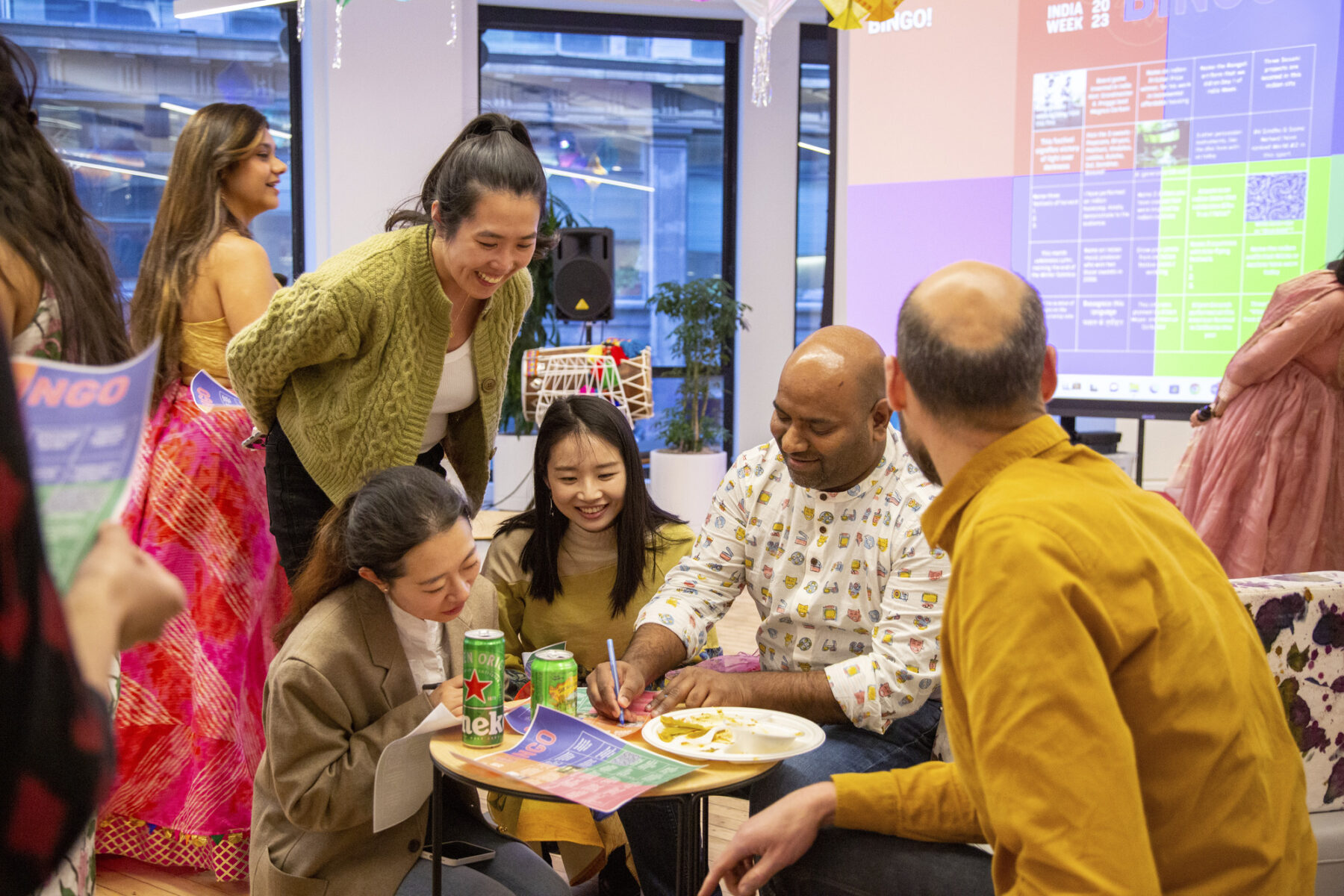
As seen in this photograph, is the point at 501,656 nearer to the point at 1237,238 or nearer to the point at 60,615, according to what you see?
the point at 60,615

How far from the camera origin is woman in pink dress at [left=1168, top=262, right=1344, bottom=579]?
10.4ft

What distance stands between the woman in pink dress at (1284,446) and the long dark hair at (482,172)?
225 centimetres

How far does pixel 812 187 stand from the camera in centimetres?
767

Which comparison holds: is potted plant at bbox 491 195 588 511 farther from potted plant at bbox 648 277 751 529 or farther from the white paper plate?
the white paper plate

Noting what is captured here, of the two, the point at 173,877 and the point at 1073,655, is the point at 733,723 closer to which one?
the point at 1073,655

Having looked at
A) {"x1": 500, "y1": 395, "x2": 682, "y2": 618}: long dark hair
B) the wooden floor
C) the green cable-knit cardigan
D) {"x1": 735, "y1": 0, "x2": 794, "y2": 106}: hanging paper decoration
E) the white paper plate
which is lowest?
the wooden floor

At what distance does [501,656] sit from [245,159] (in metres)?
1.61

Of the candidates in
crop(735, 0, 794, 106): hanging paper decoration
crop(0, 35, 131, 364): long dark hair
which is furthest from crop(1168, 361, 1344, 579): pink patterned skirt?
crop(0, 35, 131, 364): long dark hair

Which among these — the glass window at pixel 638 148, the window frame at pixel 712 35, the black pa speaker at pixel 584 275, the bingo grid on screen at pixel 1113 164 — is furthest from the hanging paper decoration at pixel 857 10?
the glass window at pixel 638 148

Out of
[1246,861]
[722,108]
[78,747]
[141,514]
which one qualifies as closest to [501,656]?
[1246,861]

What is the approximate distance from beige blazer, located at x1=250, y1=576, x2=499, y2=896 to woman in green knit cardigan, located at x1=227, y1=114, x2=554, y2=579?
→ 0.40 metres

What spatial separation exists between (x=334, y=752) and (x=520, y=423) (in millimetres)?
4766

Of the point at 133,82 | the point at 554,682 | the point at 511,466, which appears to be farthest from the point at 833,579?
the point at 133,82

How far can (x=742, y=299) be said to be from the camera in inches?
291
